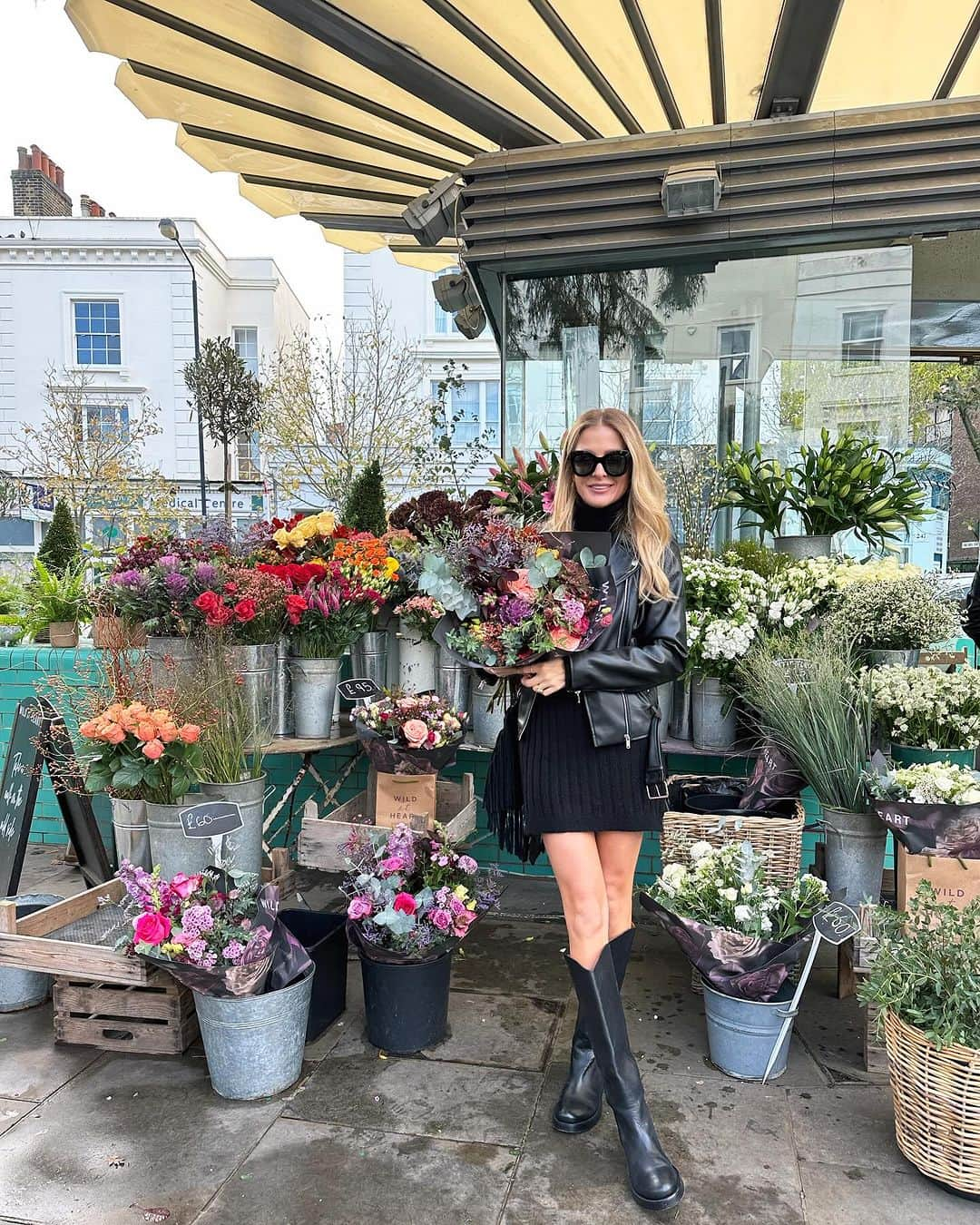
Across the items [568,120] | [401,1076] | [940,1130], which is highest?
[568,120]

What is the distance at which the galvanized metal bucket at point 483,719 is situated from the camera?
3.71 meters

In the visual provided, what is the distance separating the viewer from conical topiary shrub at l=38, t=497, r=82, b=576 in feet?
21.1

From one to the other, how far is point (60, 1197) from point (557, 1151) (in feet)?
4.13

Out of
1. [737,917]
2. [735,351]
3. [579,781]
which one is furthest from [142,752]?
[735,351]

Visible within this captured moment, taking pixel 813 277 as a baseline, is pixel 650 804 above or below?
below

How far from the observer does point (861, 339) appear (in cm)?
494

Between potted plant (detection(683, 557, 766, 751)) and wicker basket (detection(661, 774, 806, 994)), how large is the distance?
0.56 meters

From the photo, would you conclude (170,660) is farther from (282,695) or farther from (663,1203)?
(663,1203)

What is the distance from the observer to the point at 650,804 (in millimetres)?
2301

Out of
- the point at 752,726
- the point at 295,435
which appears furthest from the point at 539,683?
the point at 295,435

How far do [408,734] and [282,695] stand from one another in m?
0.68

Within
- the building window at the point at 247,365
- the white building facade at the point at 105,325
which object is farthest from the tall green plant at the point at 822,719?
the building window at the point at 247,365

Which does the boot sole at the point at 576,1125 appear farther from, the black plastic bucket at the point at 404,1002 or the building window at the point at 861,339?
the building window at the point at 861,339

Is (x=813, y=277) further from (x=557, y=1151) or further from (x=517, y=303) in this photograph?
(x=557, y=1151)
